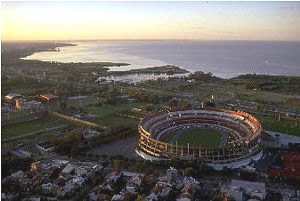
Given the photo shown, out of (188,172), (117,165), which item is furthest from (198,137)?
(117,165)

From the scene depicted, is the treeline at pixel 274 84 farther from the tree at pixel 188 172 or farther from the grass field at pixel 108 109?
the tree at pixel 188 172

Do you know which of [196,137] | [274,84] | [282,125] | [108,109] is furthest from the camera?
[274,84]

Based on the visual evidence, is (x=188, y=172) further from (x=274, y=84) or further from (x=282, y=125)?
(x=274, y=84)

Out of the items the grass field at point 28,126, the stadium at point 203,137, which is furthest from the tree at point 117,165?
the grass field at point 28,126

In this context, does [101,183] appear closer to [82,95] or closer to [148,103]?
[148,103]

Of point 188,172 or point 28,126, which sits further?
point 28,126

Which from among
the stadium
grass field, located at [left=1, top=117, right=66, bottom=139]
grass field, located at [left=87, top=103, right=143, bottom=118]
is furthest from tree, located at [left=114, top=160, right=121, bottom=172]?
grass field, located at [left=87, top=103, right=143, bottom=118]

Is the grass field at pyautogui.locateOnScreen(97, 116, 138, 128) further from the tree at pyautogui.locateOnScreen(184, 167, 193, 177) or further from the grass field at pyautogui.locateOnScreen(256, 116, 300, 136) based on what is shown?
the grass field at pyautogui.locateOnScreen(256, 116, 300, 136)
